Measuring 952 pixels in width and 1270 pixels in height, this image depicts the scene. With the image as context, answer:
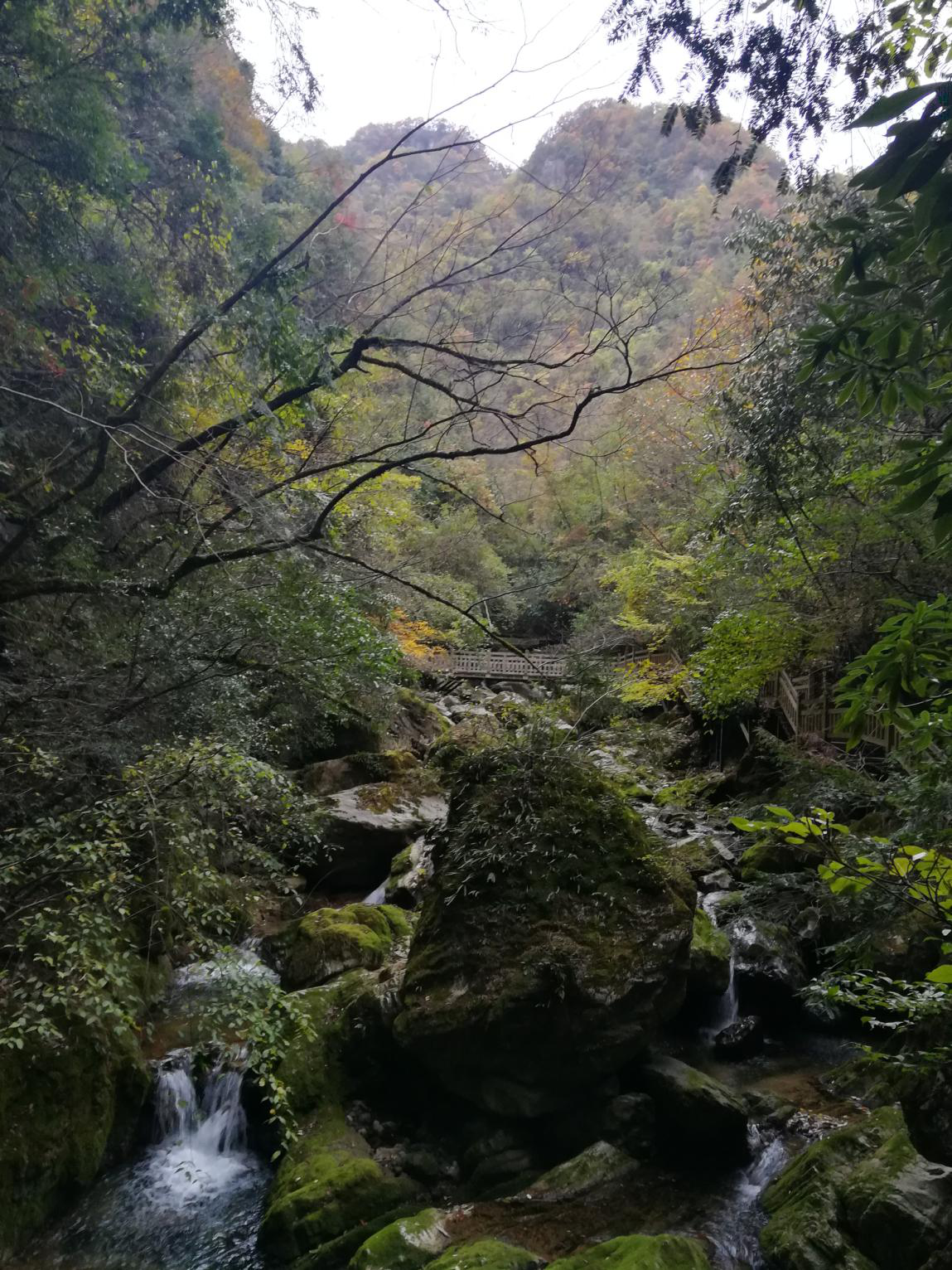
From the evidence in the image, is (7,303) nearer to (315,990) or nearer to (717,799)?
(315,990)

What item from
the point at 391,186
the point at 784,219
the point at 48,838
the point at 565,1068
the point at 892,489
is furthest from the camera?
the point at 784,219

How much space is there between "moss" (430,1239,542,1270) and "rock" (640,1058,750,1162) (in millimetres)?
1589

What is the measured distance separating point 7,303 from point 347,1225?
7.13m

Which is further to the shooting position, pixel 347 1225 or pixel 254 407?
pixel 254 407

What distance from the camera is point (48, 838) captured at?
500 centimetres

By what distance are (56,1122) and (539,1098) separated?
10.9 feet

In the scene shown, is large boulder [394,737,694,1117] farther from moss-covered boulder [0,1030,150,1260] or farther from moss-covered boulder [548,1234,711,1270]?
moss-covered boulder [0,1030,150,1260]

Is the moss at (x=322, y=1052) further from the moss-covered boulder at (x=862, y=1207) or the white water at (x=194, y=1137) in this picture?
the moss-covered boulder at (x=862, y=1207)

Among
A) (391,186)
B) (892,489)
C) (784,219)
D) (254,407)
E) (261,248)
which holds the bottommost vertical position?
(892,489)

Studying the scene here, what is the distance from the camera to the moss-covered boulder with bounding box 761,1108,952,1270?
3752 mm

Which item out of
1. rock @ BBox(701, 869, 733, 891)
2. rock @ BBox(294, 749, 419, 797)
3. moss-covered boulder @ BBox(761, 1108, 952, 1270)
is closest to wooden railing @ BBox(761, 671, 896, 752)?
rock @ BBox(701, 869, 733, 891)

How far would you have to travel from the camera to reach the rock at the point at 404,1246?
13.5 feet

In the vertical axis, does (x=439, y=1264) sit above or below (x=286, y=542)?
below

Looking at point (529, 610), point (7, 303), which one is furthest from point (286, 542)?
point (529, 610)
